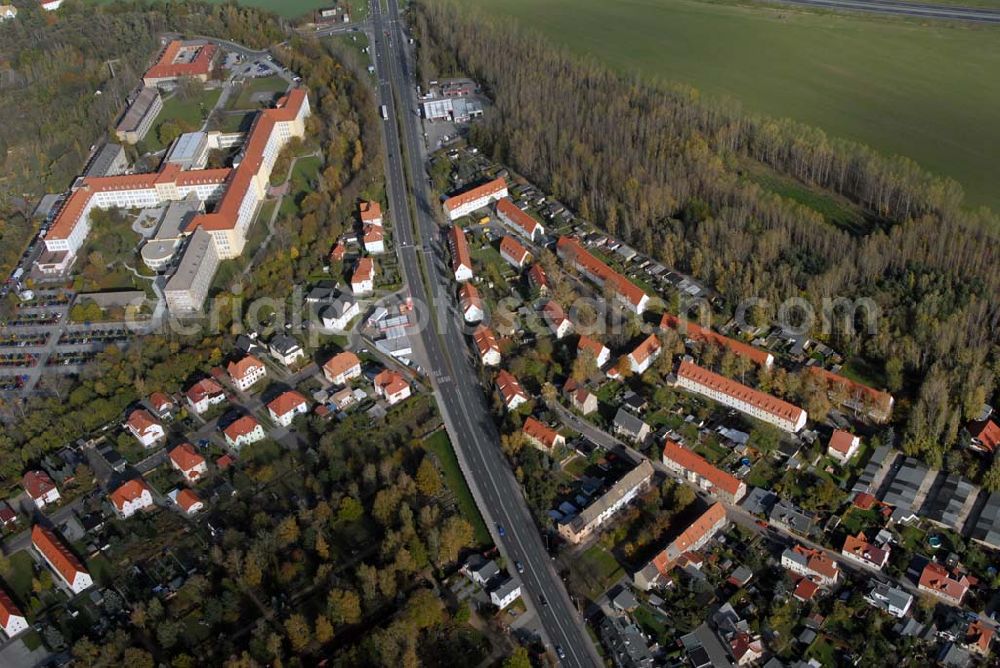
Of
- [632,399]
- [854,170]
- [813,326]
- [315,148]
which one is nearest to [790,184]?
[854,170]

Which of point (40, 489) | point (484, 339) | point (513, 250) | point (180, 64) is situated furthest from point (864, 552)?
point (180, 64)

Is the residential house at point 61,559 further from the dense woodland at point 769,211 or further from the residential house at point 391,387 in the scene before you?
the dense woodland at point 769,211

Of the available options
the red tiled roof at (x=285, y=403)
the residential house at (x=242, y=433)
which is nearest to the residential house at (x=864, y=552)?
the red tiled roof at (x=285, y=403)

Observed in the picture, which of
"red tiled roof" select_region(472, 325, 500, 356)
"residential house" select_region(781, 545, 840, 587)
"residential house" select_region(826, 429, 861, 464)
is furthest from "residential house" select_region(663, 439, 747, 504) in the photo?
"red tiled roof" select_region(472, 325, 500, 356)

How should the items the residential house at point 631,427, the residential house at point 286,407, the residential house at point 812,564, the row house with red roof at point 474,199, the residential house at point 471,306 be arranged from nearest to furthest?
the residential house at point 812,564 → the residential house at point 631,427 → the residential house at point 286,407 → the residential house at point 471,306 → the row house with red roof at point 474,199

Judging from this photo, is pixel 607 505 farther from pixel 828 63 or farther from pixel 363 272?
pixel 828 63

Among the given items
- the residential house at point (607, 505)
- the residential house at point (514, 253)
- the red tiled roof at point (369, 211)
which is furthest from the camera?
the red tiled roof at point (369, 211)

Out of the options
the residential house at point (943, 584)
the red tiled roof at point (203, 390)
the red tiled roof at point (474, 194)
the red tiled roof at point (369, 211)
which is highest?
the red tiled roof at point (474, 194)

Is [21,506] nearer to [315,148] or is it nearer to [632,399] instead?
[632,399]
